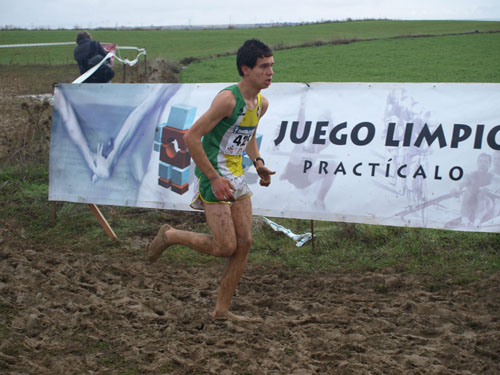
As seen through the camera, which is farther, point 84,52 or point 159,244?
point 84,52

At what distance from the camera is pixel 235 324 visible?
464 cm

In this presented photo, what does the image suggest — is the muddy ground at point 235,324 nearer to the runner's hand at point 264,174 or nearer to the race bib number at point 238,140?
the runner's hand at point 264,174

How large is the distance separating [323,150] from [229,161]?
6.60 ft

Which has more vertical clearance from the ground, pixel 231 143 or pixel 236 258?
pixel 231 143

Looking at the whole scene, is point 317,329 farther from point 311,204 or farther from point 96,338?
point 311,204

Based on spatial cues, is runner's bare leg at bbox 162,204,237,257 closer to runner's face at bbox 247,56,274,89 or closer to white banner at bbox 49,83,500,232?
runner's face at bbox 247,56,274,89

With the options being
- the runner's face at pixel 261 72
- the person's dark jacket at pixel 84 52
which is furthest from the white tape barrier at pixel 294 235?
the person's dark jacket at pixel 84 52

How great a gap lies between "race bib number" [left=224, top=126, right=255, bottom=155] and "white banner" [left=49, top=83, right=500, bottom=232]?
1908 millimetres

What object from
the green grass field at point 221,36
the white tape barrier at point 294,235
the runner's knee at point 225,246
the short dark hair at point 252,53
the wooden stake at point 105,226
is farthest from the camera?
the green grass field at point 221,36

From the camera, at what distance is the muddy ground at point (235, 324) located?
3896 mm

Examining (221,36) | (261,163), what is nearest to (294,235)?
(261,163)

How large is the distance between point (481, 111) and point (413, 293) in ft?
6.93

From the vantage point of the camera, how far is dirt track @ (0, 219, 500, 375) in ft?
12.8

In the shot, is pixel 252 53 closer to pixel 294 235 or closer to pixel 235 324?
pixel 235 324
